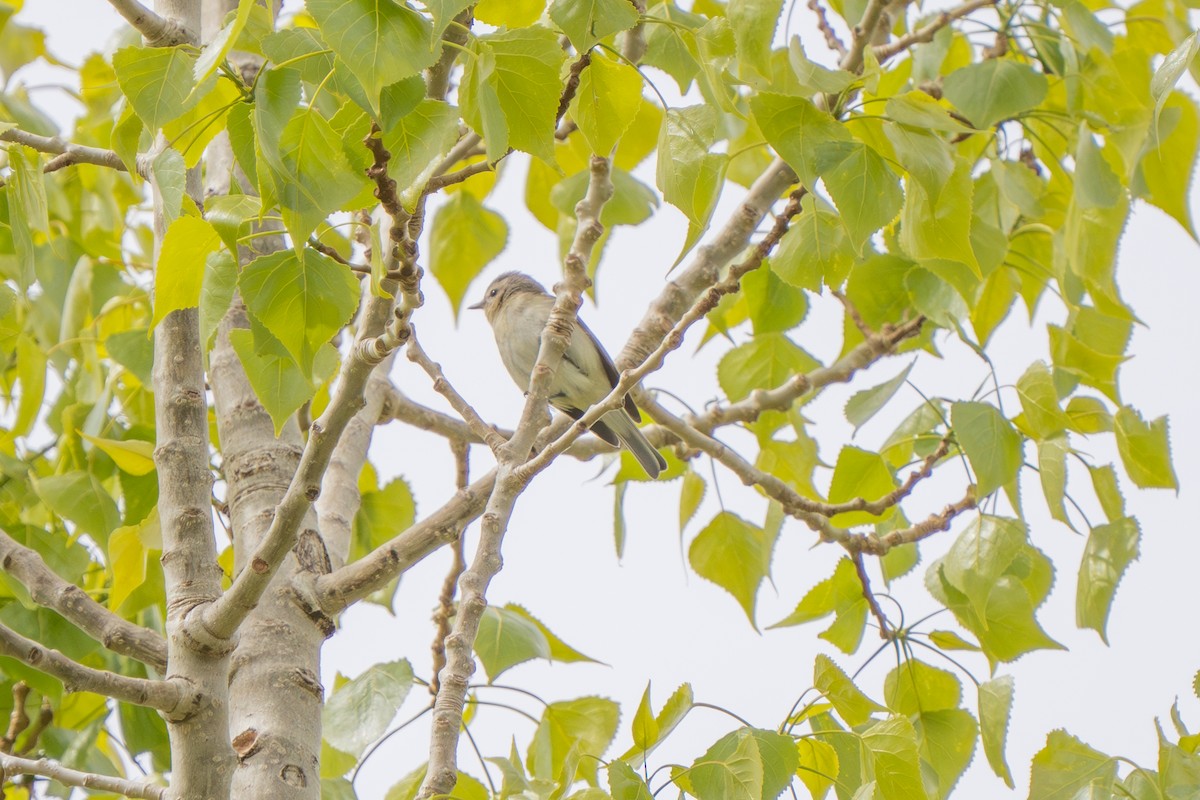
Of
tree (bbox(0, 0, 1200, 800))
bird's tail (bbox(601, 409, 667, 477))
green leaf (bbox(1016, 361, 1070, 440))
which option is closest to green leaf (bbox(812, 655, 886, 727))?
tree (bbox(0, 0, 1200, 800))

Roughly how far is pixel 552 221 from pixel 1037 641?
1.55m

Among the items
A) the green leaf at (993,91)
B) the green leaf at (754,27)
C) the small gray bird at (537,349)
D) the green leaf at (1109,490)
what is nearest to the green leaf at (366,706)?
the green leaf at (754,27)

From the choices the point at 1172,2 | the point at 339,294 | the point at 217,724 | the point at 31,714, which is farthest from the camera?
the point at 31,714

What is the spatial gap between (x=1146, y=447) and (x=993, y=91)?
830 mm

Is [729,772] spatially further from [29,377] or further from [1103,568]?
[29,377]

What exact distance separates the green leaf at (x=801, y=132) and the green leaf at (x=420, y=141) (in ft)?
1.86

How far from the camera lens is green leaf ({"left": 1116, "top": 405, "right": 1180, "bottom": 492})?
2.46 meters

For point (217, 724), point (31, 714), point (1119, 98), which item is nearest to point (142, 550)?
point (217, 724)

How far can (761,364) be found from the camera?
2914 mm

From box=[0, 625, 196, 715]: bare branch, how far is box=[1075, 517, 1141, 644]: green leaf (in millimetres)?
1775

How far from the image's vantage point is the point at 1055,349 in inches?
109

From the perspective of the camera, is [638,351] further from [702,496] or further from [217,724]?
[217,724]

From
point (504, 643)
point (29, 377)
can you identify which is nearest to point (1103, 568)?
point (504, 643)

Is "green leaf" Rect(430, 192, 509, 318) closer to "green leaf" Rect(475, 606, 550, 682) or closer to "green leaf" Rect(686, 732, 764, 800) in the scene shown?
"green leaf" Rect(475, 606, 550, 682)
